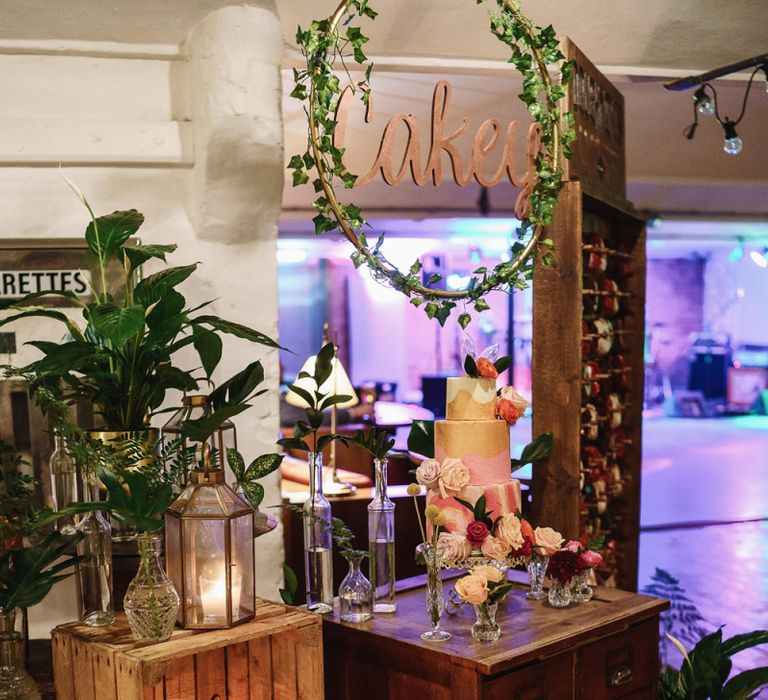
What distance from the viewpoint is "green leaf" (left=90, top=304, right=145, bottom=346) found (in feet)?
6.77

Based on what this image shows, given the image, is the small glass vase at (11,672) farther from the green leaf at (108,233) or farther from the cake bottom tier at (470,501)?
the cake bottom tier at (470,501)

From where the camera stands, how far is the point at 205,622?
2.18 m

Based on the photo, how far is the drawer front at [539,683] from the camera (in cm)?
230

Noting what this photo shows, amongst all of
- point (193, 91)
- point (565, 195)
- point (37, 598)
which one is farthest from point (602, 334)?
point (37, 598)

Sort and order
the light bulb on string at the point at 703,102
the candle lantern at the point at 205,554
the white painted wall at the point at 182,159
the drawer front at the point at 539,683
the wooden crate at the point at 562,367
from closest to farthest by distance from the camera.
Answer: the candle lantern at the point at 205,554
the drawer front at the point at 539,683
the white painted wall at the point at 182,159
the wooden crate at the point at 562,367
the light bulb on string at the point at 703,102

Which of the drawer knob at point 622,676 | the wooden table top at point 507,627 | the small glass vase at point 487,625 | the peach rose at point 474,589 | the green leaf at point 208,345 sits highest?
the green leaf at point 208,345

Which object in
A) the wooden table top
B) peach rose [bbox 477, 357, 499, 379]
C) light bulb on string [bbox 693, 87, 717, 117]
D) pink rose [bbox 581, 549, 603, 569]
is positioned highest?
light bulb on string [bbox 693, 87, 717, 117]

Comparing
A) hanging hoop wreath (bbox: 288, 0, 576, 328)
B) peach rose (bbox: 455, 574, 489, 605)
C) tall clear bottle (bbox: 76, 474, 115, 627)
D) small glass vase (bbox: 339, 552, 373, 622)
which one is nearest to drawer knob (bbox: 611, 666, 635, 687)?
peach rose (bbox: 455, 574, 489, 605)

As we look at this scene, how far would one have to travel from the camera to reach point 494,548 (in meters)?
2.51

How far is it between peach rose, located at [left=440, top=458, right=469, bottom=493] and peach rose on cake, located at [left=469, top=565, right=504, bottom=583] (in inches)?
12.0

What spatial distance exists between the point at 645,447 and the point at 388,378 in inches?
179

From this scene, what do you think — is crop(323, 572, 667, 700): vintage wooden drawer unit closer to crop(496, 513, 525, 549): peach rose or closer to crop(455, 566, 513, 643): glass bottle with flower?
crop(455, 566, 513, 643): glass bottle with flower

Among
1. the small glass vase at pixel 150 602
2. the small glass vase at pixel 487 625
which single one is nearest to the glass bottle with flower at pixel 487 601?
the small glass vase at pixel 487 625

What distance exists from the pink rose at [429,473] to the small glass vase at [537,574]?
0.38 meters
